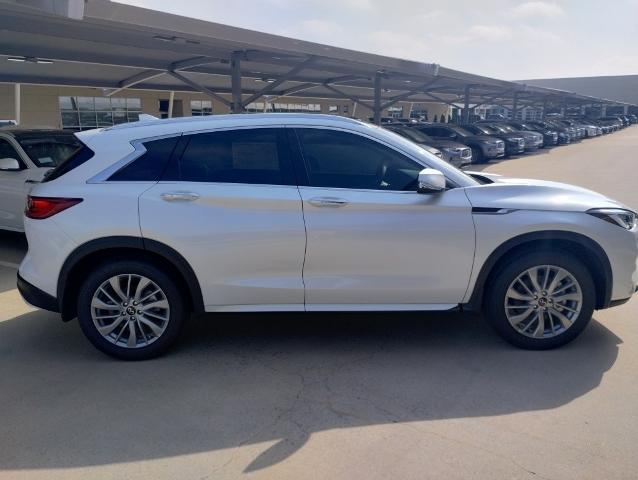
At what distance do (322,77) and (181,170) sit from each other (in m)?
16.0

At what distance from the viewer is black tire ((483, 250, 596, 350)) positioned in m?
3.83

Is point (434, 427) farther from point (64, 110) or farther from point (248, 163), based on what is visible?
point (64, 110)

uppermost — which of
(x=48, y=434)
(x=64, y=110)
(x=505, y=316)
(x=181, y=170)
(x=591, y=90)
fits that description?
(x=591, y=90)

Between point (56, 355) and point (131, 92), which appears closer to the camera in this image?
point (56, 355)

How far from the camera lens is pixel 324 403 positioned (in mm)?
3264

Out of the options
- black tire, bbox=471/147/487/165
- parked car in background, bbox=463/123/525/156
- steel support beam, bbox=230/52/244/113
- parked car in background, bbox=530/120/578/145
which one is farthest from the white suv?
parked car in background, bbox=530/120/578/145

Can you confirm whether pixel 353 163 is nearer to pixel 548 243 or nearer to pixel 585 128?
pixel 548 243

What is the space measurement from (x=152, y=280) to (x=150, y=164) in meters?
0.87

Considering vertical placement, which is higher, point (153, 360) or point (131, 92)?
point (131, 92)

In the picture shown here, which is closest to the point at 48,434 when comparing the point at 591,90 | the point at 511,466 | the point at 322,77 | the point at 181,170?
the point at 181,170

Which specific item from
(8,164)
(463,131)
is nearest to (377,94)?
(463,131)

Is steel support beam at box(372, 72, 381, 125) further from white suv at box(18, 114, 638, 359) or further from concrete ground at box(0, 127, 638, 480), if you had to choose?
concrete ground at box(0, 127, 638, 480)

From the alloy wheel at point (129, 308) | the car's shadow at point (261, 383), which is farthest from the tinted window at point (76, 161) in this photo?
the car's shadow at point (261, 383)

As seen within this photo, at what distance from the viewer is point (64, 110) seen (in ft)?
86.9
